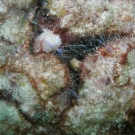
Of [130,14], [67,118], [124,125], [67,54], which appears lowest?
[124,125]

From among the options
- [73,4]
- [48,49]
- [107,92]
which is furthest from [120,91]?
[73,4]

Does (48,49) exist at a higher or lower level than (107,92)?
higher

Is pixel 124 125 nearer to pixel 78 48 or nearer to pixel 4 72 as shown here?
pixel 78 48

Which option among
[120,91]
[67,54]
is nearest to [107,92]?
[120,91]

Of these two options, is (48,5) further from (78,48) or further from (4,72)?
(4,72)

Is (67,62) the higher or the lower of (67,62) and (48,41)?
the lower

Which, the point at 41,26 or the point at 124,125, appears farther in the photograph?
the point at 124,125
